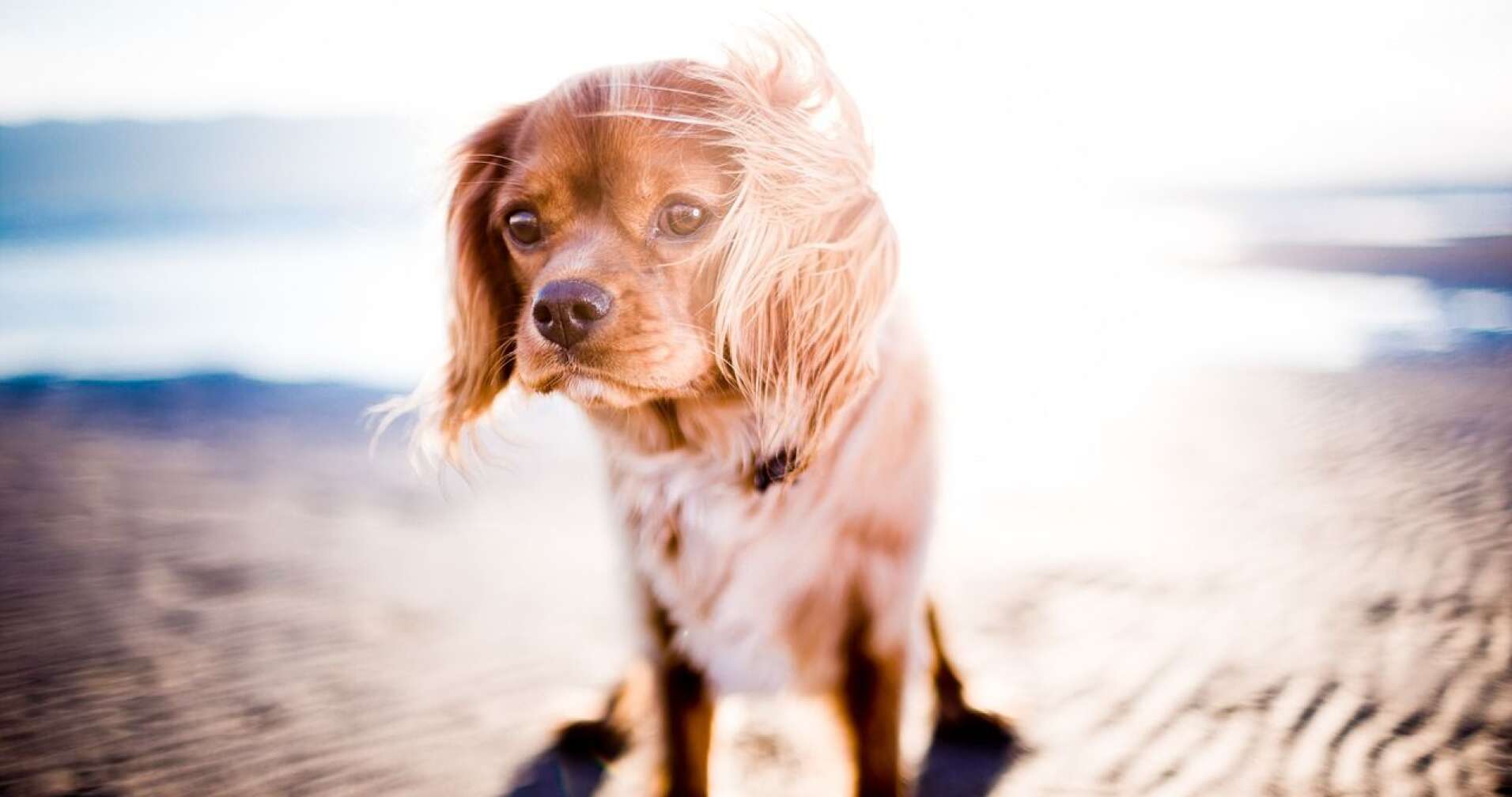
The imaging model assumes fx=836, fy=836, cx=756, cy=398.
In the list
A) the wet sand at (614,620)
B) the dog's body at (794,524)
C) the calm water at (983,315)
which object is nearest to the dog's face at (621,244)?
the dog's body at (794,524)

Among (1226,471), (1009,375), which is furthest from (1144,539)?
(1009,375)

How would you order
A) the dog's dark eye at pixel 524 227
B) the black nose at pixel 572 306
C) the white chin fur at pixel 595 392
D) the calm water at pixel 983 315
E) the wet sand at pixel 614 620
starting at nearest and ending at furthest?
the black nose at pixel 572 306
the white chin fur at pixel 595 392
the dog's dark eye at pixel 524 227
the wet sand at pixel 614 620
the calm water at pixel 983 315

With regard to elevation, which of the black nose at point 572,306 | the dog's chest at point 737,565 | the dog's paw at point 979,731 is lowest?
the dog's paw at point 979,731

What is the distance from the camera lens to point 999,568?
13.7ft

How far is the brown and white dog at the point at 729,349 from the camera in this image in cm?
179

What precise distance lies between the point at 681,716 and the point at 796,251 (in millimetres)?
1338

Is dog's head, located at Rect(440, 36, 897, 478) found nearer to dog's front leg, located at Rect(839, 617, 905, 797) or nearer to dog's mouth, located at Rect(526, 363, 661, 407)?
dog's mouth, located at Rect(526, 363, 661, 407)

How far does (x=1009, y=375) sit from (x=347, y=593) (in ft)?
16.5

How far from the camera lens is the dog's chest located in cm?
199

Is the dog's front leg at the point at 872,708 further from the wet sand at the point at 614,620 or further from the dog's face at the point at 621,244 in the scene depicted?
the dog's face at the point at 621,244

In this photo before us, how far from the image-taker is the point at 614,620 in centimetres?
384

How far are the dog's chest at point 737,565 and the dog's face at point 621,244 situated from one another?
304 millimetres

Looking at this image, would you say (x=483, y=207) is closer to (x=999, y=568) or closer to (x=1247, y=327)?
(x=999, y=568)

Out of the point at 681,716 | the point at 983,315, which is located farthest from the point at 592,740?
the point at 983,315
